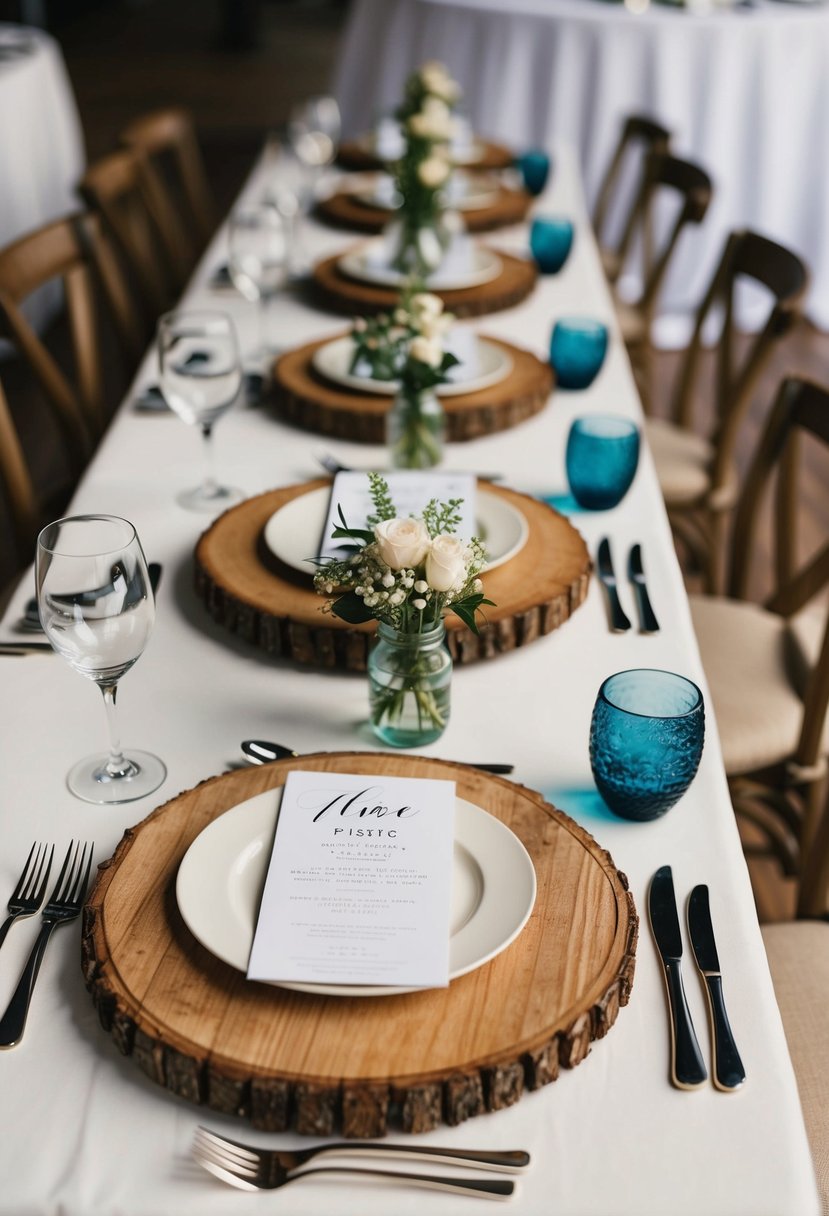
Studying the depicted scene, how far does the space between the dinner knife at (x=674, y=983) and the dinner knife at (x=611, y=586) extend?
390 millimetres

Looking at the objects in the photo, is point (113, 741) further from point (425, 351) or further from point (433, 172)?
point (433, 172)

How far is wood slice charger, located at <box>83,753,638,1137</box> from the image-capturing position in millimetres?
773

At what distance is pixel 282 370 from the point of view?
193 centimetres

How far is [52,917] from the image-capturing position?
37.3 inches

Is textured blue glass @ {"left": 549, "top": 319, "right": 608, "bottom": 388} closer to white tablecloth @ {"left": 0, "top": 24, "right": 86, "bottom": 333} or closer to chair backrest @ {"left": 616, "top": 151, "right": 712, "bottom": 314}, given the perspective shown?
chair backrest @ {"left": 616, "top": 151, "right": 712, "bottom": 314}

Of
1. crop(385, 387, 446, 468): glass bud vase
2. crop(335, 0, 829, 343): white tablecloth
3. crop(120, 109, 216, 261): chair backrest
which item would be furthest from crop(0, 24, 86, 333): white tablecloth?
crop(385, 387, 446, 468): glass bud vase

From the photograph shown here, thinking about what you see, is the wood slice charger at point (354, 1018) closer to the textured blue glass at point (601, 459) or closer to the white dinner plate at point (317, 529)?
the white dinner plate at point (317, 529)

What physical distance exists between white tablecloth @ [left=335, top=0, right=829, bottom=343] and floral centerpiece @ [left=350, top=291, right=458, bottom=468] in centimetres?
323

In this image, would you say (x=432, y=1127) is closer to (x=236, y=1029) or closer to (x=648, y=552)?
(x=236, y=1029)

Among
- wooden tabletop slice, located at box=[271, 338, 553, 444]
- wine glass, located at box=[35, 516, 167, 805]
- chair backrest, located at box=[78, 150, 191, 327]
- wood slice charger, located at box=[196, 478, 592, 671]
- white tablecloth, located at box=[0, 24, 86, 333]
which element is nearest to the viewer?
wine glass, located at box=[35, 516, 167, 805]

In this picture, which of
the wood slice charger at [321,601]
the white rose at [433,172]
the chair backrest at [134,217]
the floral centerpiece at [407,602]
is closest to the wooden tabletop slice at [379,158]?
the chair backrest at [134,217]

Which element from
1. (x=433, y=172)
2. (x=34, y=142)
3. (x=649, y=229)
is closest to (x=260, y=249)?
(x=433, y=172)

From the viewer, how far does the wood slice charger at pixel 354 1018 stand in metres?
0.77

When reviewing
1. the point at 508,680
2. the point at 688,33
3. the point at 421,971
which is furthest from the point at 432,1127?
the point at 688,33
